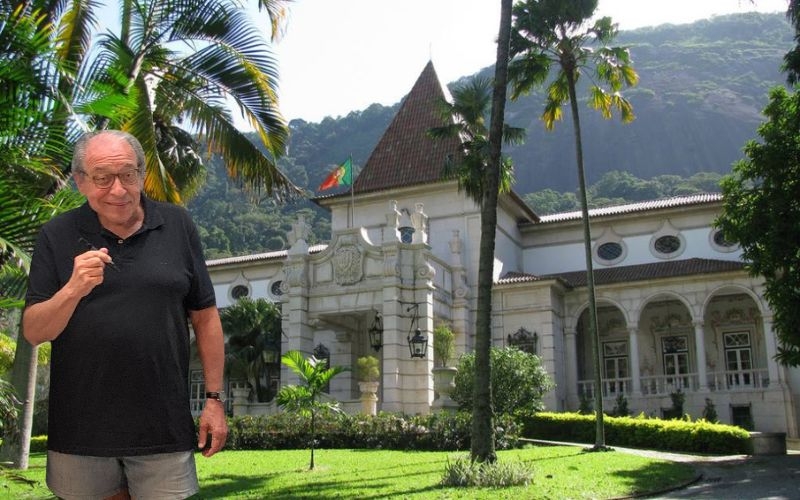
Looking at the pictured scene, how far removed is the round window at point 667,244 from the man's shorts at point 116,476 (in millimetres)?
32321

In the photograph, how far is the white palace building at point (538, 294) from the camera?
2673cm

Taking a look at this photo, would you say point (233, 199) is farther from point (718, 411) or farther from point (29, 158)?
point (29, 158)

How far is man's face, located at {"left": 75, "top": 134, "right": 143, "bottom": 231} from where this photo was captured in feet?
11.3

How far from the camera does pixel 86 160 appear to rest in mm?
3471

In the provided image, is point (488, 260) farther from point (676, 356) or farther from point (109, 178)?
point (676, 356)

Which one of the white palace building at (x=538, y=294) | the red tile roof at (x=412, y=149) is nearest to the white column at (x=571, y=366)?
the white palace building at (x=538, y=294)

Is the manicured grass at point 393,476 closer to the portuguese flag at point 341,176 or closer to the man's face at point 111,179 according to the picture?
the man's face at point 111,179

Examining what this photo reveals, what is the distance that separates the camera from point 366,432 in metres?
20.8

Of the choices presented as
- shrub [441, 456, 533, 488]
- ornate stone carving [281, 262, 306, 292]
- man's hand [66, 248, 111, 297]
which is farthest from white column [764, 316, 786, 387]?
man's hand [66, 248, 111, 297]

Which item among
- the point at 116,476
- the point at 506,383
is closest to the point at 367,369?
the point at 506,383

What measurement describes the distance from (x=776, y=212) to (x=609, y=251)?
16284 millimetres

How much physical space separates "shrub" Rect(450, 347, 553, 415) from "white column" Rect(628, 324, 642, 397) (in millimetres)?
8969

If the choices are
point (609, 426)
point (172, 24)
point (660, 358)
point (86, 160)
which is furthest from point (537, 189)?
point (86, 160)

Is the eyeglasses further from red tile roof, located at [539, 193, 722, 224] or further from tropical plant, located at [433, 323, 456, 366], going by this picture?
red tile roof, located at [539, 193, 722, 224]
